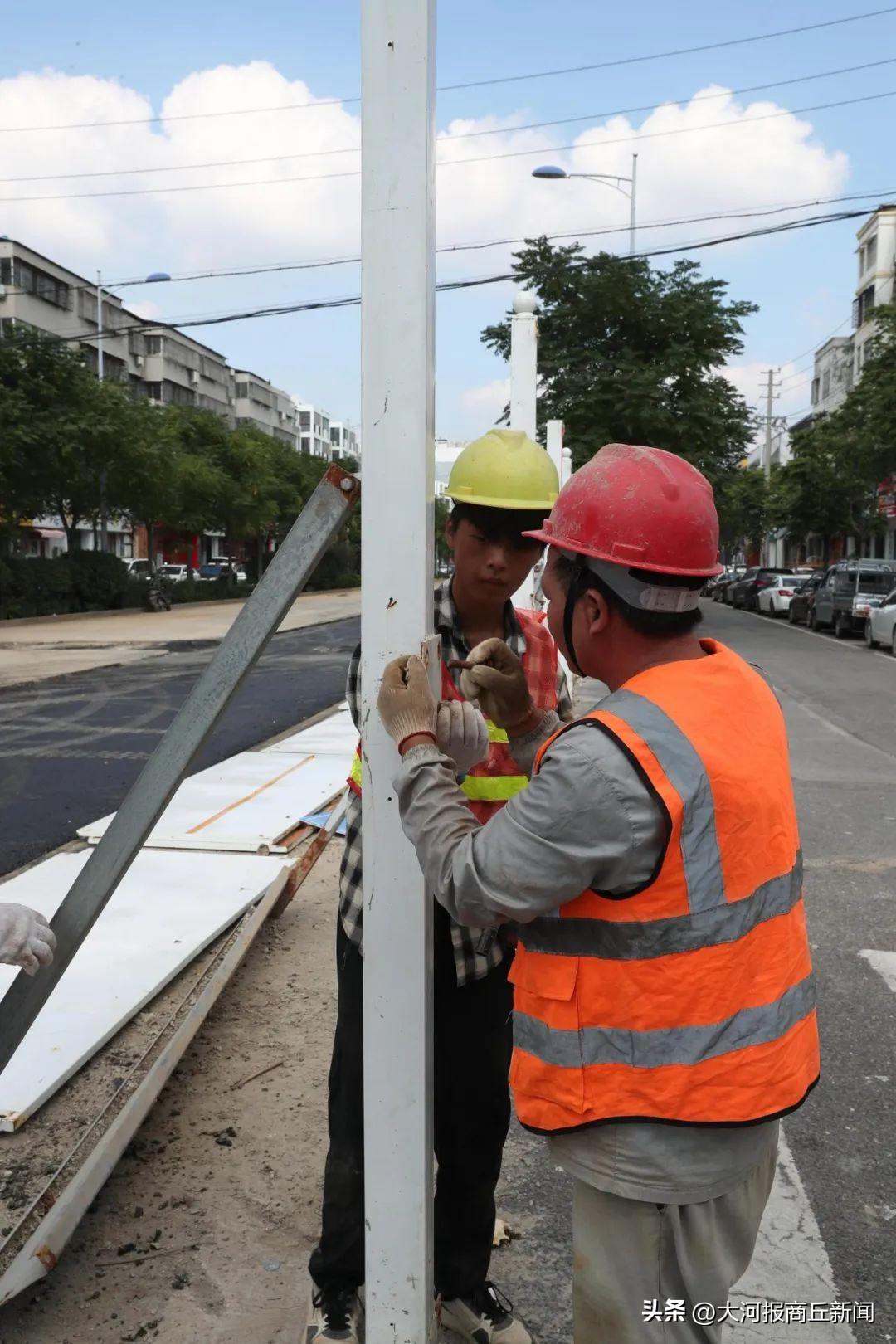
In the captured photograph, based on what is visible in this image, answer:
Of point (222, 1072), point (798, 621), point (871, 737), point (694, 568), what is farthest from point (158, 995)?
point (798, 621)

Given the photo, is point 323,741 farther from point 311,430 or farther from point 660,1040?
point 311,430

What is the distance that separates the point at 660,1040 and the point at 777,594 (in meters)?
37.5

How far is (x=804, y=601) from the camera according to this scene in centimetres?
3288

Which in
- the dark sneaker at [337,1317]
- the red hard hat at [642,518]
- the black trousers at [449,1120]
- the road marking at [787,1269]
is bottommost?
the road marking at [787,1269]

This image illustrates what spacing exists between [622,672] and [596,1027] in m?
0.52

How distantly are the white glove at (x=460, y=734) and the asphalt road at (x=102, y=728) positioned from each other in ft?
8.37

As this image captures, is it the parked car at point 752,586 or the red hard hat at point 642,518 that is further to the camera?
the parked car at point 752,586

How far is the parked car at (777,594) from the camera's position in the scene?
122 feet

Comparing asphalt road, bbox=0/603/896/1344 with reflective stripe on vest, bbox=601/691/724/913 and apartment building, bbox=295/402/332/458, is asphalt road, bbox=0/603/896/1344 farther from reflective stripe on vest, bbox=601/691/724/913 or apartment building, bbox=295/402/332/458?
apartment building, bbox=295/402/332/458

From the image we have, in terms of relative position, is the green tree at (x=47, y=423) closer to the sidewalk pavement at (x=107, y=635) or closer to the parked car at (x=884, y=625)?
the sidewalk pavement at (x=107, y=635)

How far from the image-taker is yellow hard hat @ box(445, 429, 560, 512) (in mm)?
2537

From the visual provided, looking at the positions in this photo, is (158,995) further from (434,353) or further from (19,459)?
(19,459)

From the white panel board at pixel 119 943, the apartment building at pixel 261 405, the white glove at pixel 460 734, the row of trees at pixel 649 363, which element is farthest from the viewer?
the apartment building at pixel 261 405

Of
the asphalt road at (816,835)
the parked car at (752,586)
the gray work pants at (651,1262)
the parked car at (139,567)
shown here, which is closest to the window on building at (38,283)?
the parked car at (139,567)
